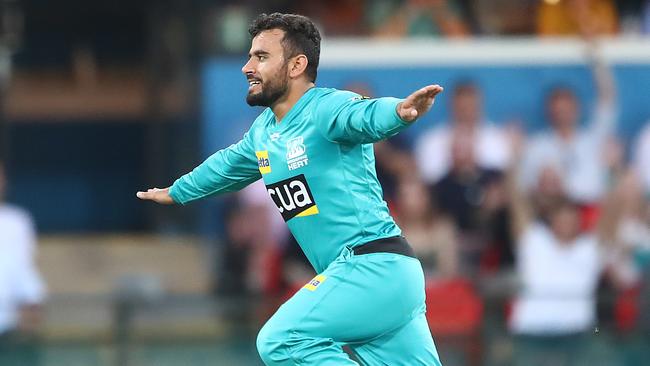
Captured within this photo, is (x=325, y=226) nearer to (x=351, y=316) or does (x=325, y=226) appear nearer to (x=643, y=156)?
(x=351, y=316)

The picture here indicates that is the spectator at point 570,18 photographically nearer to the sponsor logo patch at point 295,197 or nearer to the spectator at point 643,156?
the spectator at point 643,156

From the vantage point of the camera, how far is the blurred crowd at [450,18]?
496 inches

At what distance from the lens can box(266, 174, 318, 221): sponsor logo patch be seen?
6699 mm

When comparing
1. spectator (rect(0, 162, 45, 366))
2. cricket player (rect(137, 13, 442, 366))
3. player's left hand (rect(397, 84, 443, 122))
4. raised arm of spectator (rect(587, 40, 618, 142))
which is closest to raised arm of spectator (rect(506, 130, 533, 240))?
raised arm of spectator (rect(587, 40, 618, 142))

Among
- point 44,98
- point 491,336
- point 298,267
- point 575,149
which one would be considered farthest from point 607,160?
point 44,98

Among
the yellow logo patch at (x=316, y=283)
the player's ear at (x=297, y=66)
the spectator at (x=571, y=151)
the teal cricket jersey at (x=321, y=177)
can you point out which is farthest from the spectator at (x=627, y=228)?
the player's ear at (x=297, y=66)

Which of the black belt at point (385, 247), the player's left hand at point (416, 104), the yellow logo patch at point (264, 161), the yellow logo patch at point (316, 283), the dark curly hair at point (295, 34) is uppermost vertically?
the dark curly hair at point (295, 34)

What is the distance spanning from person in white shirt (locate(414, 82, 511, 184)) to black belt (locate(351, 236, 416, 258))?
4895 mm

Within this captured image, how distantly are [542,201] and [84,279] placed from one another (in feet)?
13.7

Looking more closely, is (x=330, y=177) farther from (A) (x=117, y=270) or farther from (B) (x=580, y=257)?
(A) (x=117, y=270)

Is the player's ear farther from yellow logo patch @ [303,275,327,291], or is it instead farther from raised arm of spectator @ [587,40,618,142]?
raised arm of spectator @ [587,40,618,142]

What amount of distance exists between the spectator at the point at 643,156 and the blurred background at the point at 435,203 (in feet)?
0.06

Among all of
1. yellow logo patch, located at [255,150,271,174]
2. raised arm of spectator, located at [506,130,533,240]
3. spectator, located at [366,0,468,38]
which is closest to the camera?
yellow logo patch, located at [255,150,271,174]

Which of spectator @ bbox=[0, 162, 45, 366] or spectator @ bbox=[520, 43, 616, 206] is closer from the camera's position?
spectator @ bbox=[0, 162, 45, 366]
